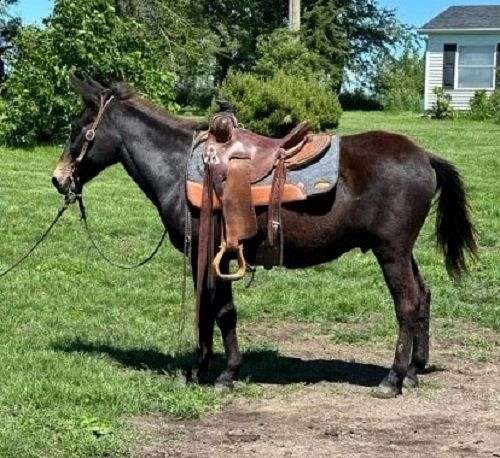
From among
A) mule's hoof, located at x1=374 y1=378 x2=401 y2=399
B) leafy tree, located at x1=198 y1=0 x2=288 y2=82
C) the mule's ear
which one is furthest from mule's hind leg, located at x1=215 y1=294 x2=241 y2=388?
leafy tree, located at x1=198 y1=0 x2=288 y2=82

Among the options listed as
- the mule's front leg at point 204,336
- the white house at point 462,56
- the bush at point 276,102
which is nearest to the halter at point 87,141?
the mule's front leg at point 204,336

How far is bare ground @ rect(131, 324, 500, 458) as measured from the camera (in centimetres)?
517

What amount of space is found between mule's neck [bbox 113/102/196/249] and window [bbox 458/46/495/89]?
106ft

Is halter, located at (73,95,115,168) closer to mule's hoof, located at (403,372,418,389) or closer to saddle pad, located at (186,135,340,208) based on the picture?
saddle pad, located at (186,135,340,208)

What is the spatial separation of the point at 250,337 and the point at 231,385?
5.17 ft

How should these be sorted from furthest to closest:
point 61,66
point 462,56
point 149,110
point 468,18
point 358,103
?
point 358,103 < point 468,18 < point 462,56 < point 61,66 < point 149,110

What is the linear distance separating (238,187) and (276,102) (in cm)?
1407

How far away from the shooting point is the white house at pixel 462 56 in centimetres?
3728

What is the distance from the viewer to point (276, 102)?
65.4ft

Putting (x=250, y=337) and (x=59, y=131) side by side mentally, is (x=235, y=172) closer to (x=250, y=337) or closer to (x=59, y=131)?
(x=250, y=337)

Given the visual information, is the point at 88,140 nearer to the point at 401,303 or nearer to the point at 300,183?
the point at 300,183

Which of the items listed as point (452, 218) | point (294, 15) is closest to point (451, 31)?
point (294, 15)

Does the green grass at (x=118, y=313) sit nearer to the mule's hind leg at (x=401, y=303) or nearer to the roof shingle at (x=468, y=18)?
the mule's hind leg at (x=401, y=303)

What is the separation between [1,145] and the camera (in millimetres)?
20438
